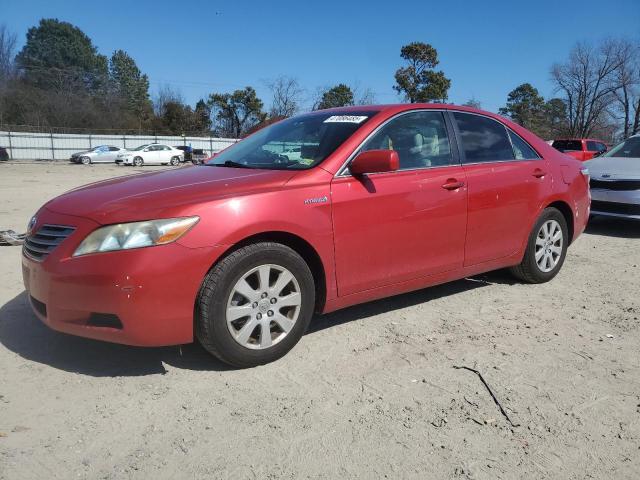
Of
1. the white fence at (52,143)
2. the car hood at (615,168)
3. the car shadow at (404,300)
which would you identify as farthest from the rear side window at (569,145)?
the white fence at (52,143)

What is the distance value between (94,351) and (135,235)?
1.07 m

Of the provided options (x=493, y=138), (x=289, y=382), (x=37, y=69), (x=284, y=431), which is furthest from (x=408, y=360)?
(x=37, y=69)

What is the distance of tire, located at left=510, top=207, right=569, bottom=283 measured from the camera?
187 inches

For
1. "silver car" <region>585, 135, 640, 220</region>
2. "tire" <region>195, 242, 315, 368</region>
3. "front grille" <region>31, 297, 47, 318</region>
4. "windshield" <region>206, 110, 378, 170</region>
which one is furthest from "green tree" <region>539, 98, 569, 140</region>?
"front grille" <region>31, 297, 47, 318</region>

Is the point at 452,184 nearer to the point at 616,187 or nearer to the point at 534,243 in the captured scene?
the point at 534,243

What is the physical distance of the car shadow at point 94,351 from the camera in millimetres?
3172

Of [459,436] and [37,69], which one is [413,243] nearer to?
[459,436]

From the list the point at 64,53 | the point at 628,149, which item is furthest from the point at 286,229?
the point at 64,53

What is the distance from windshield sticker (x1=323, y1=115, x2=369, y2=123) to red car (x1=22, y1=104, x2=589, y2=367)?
0.02 m

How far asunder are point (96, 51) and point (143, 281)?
9051cm

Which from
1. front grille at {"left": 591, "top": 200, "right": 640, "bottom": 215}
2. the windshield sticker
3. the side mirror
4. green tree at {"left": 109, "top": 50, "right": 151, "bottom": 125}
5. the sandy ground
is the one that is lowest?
the sandy ground

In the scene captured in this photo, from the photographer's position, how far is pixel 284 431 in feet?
8.27

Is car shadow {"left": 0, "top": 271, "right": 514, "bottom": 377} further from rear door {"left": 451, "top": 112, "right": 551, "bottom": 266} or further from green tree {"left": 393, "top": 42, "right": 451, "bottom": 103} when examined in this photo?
green tree {"left": 393, "top": 42, "right": 451, "bottom": 103}

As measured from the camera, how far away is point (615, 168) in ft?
26.5
